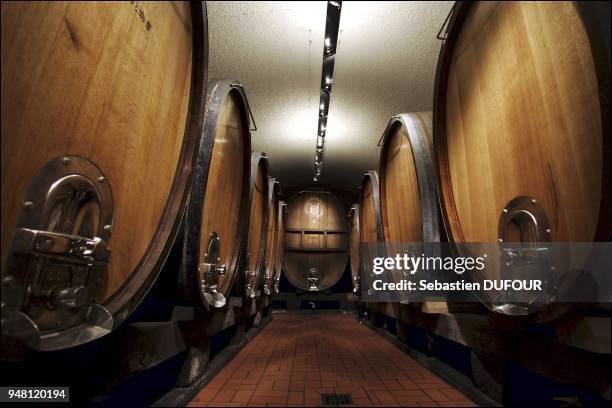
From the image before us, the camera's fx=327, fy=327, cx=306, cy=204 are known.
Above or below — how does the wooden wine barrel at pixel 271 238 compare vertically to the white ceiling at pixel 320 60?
below

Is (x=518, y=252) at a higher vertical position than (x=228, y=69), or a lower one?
lower

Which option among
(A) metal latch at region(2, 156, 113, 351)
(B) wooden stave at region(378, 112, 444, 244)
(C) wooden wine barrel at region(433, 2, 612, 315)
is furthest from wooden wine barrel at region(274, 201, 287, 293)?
(A) metal latch at region(2, 156, 113, 351)

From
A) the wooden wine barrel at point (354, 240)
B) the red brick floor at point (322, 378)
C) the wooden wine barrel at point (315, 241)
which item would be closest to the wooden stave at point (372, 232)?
the red brick floor at point (322, 378)

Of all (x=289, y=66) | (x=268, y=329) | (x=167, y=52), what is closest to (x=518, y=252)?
(x=167, y=52)

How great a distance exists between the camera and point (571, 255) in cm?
97

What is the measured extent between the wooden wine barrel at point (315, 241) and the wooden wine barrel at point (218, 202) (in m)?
4.06

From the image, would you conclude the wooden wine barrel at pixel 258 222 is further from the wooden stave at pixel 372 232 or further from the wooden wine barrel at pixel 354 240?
the wooden wine barrel at pixel 354 240

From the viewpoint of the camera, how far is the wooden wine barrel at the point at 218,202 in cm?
152

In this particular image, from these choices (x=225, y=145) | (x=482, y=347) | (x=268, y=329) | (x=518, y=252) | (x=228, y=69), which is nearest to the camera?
(x=518, y=252)

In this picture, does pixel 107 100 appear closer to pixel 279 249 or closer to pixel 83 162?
pixel 83 162

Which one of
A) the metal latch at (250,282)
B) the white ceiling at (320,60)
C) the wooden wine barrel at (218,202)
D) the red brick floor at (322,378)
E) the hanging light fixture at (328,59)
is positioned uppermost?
the white ceiling at (320,60)

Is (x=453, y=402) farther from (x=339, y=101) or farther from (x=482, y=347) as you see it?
(x=339, y=101)

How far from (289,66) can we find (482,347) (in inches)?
120

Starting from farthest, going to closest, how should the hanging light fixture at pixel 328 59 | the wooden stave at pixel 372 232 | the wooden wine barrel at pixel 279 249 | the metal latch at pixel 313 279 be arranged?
the metal latch at pixel 313 279
the wooden wine barrel at pixel 279 249
the wooden stave at pixel 372 232
the hanging light fixture at pixel 328 59
